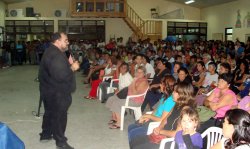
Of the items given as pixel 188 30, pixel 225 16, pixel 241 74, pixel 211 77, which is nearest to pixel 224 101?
pixel 211 77

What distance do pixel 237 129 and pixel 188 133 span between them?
2.01 feet

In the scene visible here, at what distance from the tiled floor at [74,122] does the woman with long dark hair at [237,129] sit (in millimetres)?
2110

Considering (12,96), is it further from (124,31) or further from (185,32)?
(185,32)

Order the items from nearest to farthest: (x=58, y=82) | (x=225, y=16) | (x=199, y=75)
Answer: (x=58, y=82)
(x=199, y=75)
(x=225, y=16)

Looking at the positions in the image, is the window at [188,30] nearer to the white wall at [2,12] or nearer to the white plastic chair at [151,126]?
the white wall at [2,12]

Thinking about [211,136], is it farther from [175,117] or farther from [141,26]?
[141,26]

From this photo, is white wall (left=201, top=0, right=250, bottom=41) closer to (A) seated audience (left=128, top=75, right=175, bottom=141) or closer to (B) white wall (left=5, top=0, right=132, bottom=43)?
(B) white wall (left=5, top=0, right=132, bottom=43)

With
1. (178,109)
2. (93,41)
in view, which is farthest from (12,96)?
(93,41)

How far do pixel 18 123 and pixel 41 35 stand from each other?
14399 mm

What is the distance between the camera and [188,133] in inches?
99.9

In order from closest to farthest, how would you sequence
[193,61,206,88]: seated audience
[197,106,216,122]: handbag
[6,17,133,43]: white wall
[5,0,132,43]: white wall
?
[197,106,216,122]: handbag < [193,61,206,88]: seated audience < [5,0,132,43]: white wall < [6,17,133,43]: white wall


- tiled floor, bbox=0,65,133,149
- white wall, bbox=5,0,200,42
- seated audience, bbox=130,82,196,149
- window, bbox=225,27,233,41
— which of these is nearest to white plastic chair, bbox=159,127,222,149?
seated audience, bbox=130,82,196,149

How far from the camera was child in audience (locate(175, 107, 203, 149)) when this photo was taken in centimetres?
246

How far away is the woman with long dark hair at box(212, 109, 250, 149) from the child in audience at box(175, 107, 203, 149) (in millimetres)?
449
